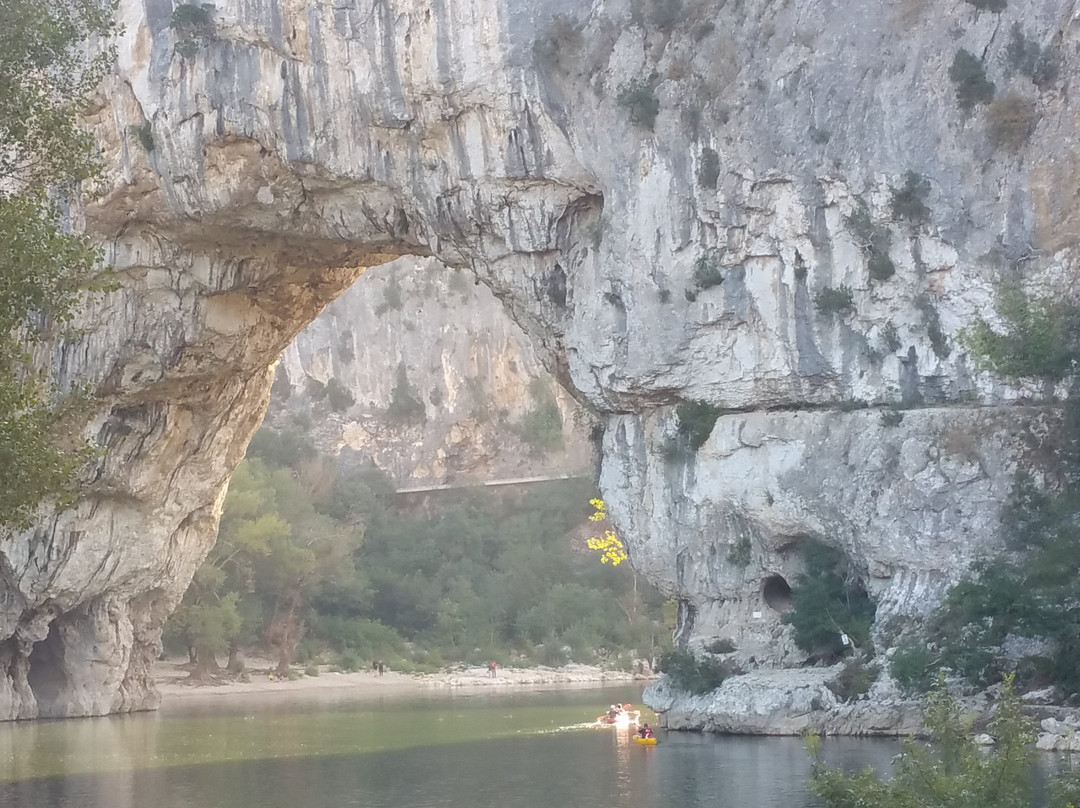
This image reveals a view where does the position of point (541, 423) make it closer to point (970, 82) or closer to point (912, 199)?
→ point (912, 199)

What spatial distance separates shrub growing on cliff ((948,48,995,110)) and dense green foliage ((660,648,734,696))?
12737mm

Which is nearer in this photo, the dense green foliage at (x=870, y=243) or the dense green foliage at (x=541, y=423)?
the dense green foliage at (x=870, y=243)

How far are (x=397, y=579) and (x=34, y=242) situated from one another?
172 ft

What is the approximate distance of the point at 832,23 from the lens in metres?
31.5

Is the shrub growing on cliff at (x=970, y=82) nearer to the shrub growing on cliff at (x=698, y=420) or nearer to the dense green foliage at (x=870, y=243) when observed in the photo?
the dense green foliage at (x=870, y=243)

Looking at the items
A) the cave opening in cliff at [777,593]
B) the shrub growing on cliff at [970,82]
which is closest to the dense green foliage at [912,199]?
the shrub growing on cliff at [970,82]

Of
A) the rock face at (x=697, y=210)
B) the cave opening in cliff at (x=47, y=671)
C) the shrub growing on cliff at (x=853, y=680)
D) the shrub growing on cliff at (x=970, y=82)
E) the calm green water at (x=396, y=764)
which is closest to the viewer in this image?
the calm green water at (x=396, y=764)

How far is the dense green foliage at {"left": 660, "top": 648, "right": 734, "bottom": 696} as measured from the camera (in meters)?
29.9

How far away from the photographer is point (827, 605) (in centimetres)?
2917

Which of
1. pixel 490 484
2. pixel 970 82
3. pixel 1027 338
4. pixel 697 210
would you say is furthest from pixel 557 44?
pixel 490 484

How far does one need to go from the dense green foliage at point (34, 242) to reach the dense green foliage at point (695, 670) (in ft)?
59.5

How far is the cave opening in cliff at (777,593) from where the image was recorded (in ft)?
102

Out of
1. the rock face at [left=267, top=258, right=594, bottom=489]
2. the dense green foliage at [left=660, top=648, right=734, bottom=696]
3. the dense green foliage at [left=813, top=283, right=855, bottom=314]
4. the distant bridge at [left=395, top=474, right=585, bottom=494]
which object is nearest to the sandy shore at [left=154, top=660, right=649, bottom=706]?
the distant bridge at [left=395, top=474, right=585, bottom=494]

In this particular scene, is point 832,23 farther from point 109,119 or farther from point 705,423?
point 109,119
